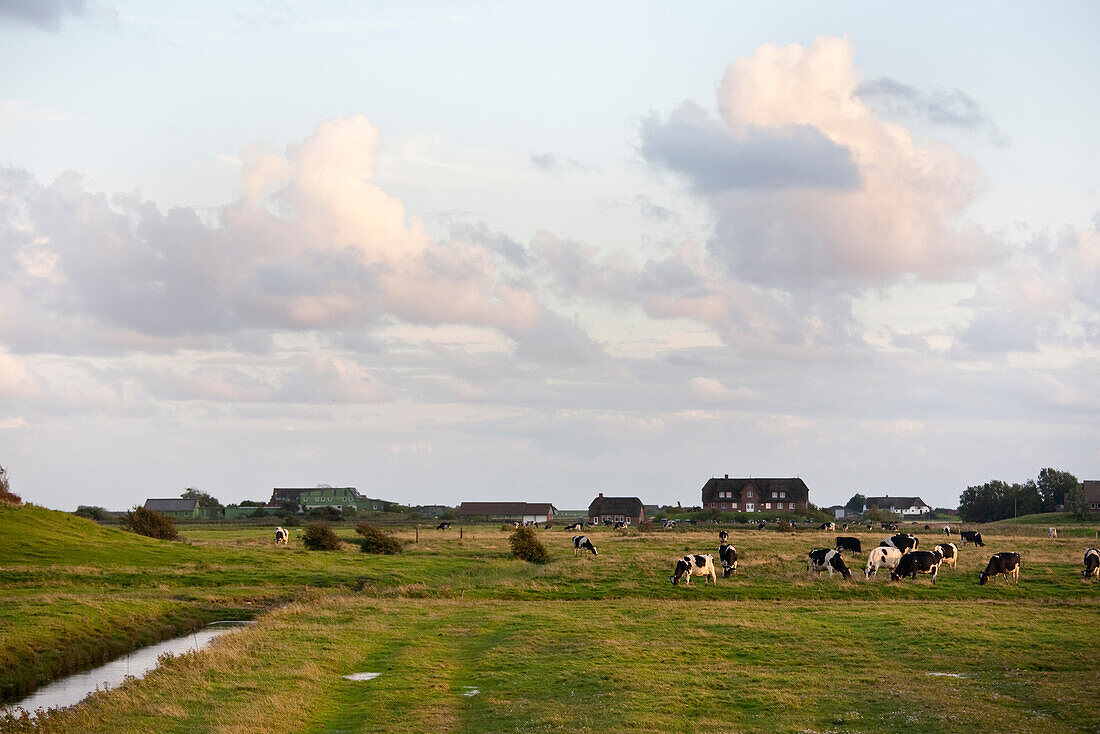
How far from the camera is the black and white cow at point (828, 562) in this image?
45.7m

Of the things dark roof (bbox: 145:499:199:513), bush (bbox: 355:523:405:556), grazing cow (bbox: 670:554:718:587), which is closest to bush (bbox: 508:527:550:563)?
bush (bbox: 355:523:405:556)

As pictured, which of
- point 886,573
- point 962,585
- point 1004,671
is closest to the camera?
point 1004,671

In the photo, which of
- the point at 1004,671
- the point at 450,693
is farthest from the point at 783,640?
the point at 450,693

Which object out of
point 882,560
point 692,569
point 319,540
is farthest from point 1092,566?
point 319,540

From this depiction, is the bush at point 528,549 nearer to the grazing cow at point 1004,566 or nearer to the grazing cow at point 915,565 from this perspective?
the grazing cow at point 915,565

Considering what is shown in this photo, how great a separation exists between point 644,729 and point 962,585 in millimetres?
31251

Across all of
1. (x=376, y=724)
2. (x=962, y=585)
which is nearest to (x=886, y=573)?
(x=962, y=585)

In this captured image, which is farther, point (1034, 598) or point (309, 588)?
point (309, 588)

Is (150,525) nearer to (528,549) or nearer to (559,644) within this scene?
(528,549)

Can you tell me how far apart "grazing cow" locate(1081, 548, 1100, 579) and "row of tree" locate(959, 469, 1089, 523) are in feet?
325

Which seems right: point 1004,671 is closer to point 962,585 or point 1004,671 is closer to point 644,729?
point 644,729

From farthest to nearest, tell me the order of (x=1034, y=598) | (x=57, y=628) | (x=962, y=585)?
1. (x=962, y=585)
2. (x=1034, y=598)
3. (x=57, y=628)

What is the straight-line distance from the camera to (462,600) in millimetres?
41062

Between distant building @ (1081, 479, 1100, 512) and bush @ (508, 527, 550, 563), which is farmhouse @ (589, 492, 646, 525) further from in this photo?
bush @ (508, 527, 550, 563)
